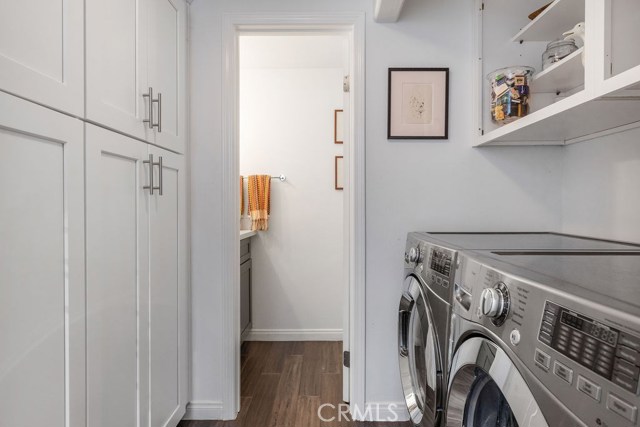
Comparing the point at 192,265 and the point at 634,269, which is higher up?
the point at 634,269

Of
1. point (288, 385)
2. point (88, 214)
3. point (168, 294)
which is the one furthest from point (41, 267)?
point (288, 385)

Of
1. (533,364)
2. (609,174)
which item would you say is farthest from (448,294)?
(609,174)

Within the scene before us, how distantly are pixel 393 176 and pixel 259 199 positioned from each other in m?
1.32

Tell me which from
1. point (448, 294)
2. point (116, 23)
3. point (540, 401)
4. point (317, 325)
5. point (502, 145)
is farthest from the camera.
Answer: point (317, 325)

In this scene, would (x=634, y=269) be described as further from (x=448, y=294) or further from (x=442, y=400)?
(x=442, y=400)

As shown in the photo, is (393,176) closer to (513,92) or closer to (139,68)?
(513,92)

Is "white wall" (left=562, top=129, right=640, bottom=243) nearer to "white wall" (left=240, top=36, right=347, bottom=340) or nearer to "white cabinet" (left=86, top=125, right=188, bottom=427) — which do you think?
"white wall" (left=240, top=36, right=347, bottom=340)

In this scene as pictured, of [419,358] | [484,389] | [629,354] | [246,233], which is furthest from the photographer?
[246,233]

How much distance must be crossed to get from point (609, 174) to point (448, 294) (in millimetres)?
1006

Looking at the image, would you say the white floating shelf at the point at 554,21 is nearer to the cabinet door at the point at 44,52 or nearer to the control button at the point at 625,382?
the control button at the point at 625,382

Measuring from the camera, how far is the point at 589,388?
1.55 feet

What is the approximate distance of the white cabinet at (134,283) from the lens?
1045 millimetres

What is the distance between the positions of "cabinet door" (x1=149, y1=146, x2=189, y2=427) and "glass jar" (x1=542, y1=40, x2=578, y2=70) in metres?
1.58

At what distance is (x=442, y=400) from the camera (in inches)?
42.6
